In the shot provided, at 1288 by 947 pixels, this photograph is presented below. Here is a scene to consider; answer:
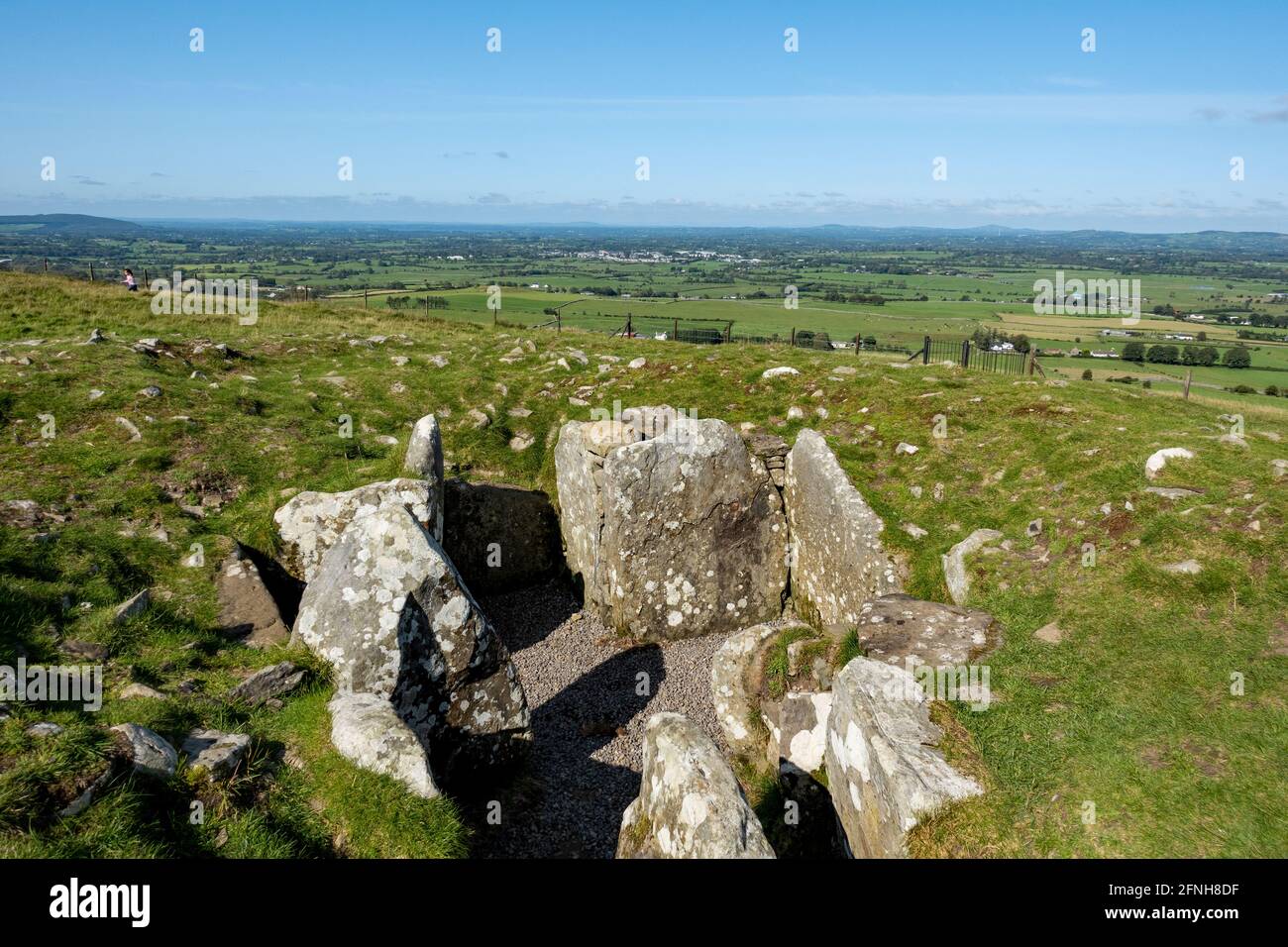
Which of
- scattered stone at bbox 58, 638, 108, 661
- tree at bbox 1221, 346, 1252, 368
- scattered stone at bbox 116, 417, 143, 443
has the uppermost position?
tree at bbox 1221, 346, 1252, 368

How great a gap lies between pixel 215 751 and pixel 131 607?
14.2 feet

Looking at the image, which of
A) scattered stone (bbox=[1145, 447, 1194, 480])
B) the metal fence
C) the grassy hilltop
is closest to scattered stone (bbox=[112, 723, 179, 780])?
the grassy hilltop

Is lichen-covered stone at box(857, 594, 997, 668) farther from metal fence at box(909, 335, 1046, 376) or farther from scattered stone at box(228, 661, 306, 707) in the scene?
metal fence at box(909, 335, 1046, 376)

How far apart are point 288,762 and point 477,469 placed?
11.1 meters

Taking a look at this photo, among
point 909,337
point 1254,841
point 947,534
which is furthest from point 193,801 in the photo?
point 909,337

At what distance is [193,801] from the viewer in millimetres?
6488

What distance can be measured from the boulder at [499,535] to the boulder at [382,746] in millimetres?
8275

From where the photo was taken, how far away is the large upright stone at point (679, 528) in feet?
48.0

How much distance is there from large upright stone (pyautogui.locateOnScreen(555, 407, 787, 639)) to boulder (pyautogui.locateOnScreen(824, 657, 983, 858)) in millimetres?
5898

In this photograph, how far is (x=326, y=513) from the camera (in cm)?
1339

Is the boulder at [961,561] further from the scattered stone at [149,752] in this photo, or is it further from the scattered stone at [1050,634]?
the scattered stone at [149,752]

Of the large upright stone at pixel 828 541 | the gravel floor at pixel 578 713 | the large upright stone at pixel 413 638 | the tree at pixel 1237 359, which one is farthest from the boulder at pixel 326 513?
the tree at pixel 1237 359

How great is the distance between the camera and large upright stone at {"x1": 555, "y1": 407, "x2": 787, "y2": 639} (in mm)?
14641

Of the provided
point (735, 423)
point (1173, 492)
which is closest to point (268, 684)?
point (735, 423)
